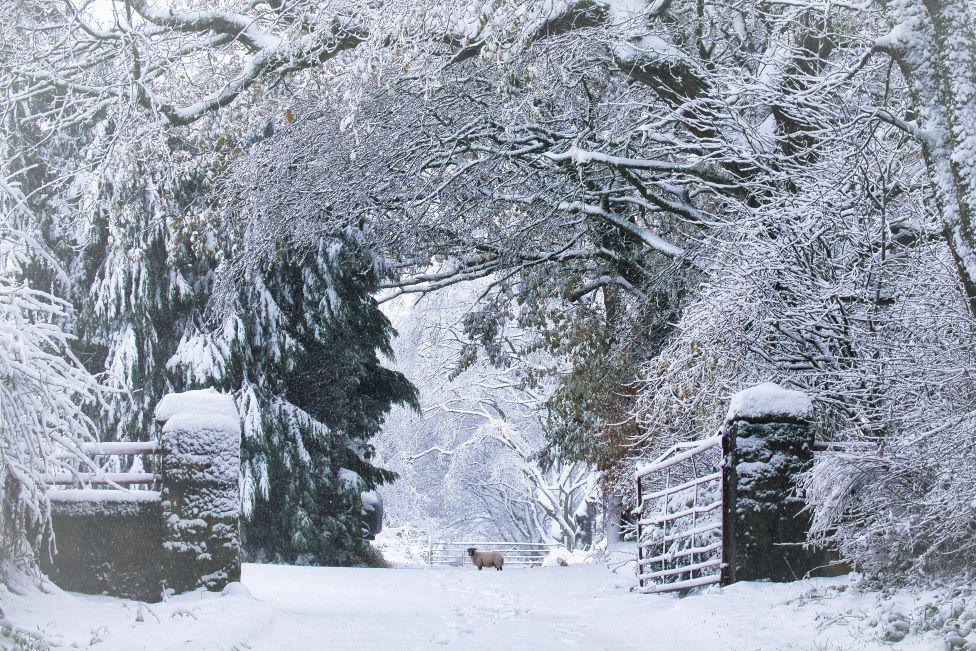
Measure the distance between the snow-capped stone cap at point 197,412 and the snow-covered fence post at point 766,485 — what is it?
5202mm

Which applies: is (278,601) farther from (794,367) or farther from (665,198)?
(665,198)

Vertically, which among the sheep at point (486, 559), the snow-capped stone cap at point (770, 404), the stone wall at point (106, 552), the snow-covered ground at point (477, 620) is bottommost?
the sheep at point (486, 559)

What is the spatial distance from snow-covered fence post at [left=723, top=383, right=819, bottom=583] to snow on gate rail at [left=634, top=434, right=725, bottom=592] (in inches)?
8.9

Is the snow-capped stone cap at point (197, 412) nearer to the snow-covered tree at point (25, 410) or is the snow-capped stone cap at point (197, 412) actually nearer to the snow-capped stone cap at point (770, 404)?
the snow-covered tree at point (25, 410)

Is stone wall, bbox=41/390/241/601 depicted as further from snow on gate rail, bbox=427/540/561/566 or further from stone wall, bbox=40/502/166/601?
snow on gate rail, bbox=427/540/561/566

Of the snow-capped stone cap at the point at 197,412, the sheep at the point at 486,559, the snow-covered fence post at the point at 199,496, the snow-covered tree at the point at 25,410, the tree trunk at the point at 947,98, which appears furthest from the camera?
the sheep at the point at 486,559

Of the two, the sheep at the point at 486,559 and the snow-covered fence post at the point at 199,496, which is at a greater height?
the snow-covered fence post at the point at 199,496

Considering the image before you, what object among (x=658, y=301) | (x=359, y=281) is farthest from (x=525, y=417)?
(x=658, y=301)

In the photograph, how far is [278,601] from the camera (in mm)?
12492

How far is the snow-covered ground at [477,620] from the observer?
301 inches

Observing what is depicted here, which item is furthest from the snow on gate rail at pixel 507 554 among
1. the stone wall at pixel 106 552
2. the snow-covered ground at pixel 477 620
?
the stone wall at pixel 106 552

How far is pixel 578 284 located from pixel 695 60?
24.5 feet

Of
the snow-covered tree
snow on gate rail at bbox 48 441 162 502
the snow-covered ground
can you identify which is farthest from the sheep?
the snow-covered tree

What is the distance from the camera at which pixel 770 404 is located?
1039 cm
